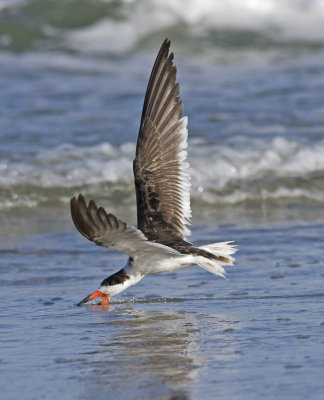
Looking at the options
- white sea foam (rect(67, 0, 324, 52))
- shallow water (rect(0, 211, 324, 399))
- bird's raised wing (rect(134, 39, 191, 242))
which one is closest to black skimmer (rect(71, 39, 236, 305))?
bird's raised wing (rect(134, 39, 191, 242))

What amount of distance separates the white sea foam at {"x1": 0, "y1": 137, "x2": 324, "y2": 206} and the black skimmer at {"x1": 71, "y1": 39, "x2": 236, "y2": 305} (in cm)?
253

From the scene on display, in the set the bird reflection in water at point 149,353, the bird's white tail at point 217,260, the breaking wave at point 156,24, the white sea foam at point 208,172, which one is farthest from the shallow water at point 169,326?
the breaking wave at point 156,24

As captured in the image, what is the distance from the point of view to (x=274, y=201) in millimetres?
8703

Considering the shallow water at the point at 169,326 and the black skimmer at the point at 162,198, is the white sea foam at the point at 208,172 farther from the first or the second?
the black skimmer at the point at 162,198

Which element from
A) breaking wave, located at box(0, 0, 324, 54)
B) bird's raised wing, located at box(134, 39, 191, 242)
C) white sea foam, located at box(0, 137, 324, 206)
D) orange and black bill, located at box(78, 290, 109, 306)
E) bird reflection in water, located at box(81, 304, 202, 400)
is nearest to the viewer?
bird reflection in water, located at box(81, 304, 202, 400)

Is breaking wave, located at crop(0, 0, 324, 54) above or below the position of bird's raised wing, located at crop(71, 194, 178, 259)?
above

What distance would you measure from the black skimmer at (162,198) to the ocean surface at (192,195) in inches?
11.0

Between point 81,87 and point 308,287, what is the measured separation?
8.34 meters

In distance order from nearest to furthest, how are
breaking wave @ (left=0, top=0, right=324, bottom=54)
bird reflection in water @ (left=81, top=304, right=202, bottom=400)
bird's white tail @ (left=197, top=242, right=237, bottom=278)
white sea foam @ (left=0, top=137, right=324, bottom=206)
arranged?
bird reflection in water @ (left=81, top=304, right=202, bottom=400) → bird's white tail @ (left=197, top=242, right=237, bottom=278) → white sea foam @ (left=0, top=137, right=324, bottom=206) → breaking wave @ (left=0, top=0, right=324, bottom=54)

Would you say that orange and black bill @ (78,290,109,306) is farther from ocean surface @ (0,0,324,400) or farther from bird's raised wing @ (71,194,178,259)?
bird's raised wing @ (71,194,178,259)

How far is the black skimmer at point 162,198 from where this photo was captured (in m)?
5.39

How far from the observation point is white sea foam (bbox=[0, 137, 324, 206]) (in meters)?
8.91

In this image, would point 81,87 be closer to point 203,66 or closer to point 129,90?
point 129,90

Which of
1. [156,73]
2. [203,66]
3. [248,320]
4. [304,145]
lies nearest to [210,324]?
[248,320]
